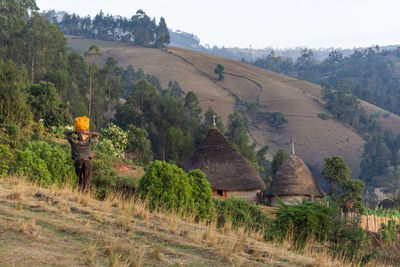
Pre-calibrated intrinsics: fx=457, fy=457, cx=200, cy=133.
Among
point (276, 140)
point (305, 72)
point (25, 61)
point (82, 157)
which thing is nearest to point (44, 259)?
point (82, 157)

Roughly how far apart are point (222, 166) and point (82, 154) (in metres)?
13.7

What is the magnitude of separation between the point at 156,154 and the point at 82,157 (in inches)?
1289

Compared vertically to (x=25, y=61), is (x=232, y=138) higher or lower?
lower

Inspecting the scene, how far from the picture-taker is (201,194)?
11.9 metres

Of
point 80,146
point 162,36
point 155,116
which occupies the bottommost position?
point 155,116

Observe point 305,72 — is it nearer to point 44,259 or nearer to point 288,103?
point 288,103

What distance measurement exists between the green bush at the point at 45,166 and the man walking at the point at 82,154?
0.68 metres

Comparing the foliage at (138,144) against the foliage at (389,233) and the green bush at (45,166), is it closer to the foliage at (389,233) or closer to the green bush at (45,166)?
the foliage at (389,233)

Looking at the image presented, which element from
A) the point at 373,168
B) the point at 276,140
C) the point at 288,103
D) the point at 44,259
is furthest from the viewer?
the point at 288,103

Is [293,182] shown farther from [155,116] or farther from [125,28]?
[125,28]

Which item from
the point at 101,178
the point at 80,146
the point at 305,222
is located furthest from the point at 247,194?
the point at 80,146

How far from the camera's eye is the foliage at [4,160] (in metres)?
10.0

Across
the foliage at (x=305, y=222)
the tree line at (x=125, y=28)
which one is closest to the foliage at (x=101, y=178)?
the foliage at (x=305, y=222)

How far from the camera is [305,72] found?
112 m
